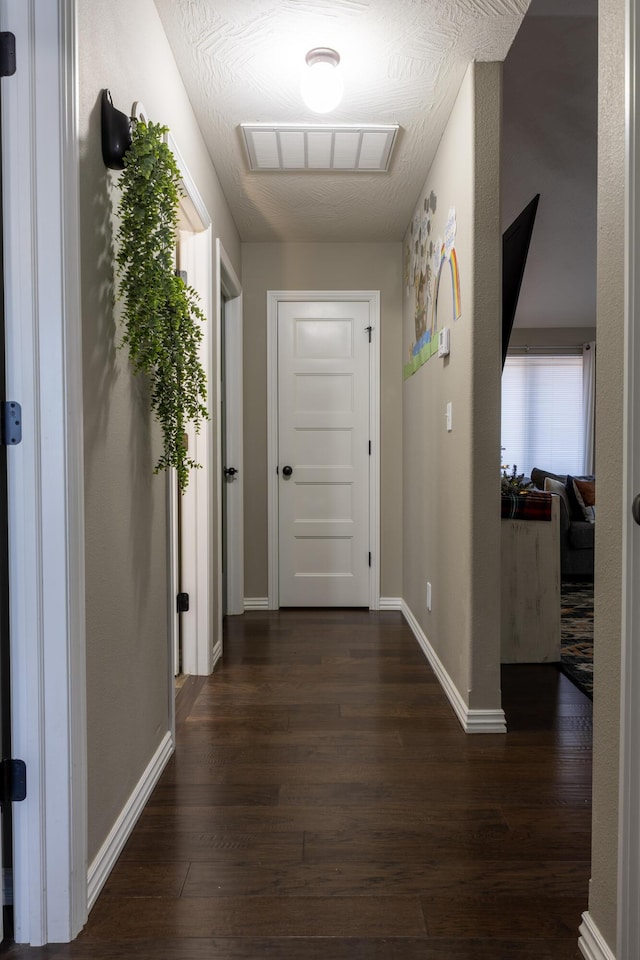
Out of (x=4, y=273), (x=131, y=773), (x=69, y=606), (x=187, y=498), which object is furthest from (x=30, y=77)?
(x=187, y=498)

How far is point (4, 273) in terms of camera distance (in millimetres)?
1346

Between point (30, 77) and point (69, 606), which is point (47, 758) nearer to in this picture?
point (69, 606)

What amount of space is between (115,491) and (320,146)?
2.10m

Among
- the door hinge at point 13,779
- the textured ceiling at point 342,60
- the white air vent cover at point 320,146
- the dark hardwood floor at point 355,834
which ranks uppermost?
the textured ceiling at point 342,60

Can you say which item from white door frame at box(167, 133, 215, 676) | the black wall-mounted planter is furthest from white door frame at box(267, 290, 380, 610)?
the black wall-mounted planter

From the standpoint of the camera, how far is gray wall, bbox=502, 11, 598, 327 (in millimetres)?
3303

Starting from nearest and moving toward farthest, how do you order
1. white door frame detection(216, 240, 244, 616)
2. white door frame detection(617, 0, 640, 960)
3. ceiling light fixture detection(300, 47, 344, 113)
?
1. white door frame detection(617, 0, 640, 960)
2. ceiling light fixture detection(300, 47, 344, 113)
3. white door frame detection(216, 240, 244, 616)

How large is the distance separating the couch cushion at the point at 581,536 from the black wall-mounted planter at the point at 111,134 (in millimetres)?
4599

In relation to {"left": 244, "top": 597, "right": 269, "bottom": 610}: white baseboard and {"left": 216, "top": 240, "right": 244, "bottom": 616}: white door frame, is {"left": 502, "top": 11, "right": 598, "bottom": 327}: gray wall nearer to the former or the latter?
{"left": 216, "top": 240, "right": 244, "bottom": 616}: white door frame

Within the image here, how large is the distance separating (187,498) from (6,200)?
1872mm

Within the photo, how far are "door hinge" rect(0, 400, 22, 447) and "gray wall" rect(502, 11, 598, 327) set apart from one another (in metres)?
3.00

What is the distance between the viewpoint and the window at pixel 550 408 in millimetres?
7484

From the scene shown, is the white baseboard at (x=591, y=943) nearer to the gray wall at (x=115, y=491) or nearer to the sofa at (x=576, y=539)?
the gray wall at (x=115, y=491)

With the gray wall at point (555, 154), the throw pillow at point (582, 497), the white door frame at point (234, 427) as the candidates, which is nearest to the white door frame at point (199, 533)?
the white door frame at point (234, 427)
